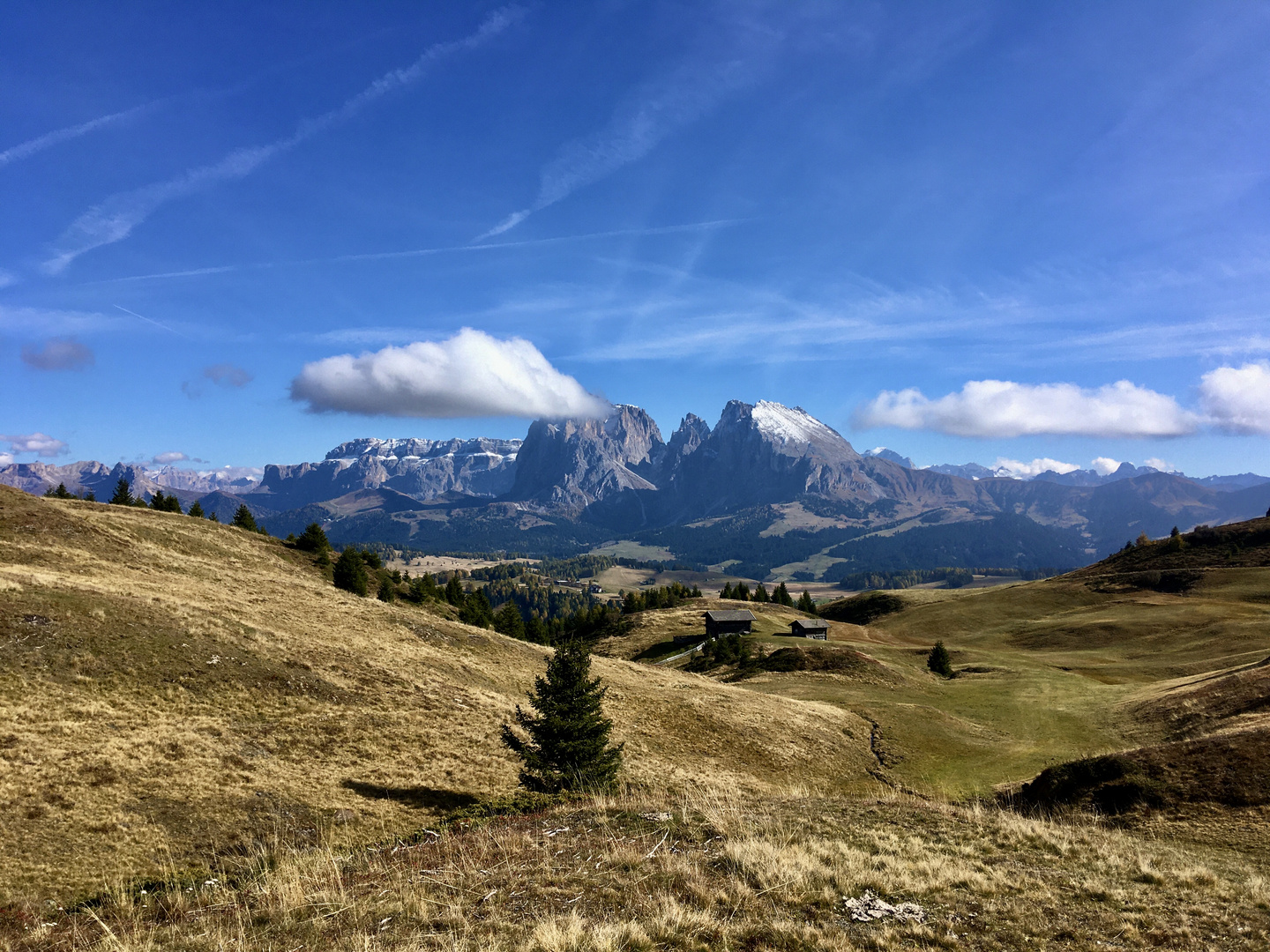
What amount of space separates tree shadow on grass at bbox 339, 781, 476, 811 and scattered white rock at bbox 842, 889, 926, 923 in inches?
715

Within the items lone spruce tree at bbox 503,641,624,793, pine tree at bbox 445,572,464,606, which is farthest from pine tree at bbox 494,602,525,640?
lone spruce tree at bbox 503,641,624,793

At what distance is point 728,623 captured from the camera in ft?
343

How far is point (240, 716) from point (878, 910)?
94.0 ft

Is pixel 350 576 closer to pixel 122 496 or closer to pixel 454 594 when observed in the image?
pixel 454 594

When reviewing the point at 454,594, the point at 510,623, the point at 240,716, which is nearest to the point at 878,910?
the point at 240,716

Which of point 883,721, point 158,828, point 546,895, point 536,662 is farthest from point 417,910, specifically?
point 883,721

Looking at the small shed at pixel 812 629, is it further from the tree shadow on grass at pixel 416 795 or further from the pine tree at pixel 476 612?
the tree shadow on grass at pixel 416 795

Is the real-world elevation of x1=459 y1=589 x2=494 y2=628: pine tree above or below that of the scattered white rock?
below

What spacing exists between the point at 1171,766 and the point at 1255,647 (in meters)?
71.3

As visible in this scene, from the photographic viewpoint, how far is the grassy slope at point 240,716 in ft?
62.0

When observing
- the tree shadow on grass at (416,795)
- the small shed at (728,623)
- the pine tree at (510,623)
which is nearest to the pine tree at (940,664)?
the small shed at (728,623)

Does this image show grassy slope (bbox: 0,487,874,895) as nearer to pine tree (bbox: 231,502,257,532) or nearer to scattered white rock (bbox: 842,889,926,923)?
scattered white rock (bbox: 842,889,926,923)

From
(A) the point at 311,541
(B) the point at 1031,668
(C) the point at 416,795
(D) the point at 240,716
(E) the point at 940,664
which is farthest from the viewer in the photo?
(A) the point at 311,541

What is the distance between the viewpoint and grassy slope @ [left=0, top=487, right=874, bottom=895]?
744 inches
